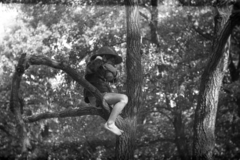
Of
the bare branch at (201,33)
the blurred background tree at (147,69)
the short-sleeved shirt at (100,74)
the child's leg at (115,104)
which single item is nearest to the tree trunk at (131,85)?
the child's leg at (115,104)

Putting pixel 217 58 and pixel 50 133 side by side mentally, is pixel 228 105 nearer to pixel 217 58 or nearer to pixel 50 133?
pixel 217 58

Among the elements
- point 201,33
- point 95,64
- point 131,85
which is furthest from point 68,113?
point 201,33

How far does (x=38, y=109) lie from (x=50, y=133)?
3.16m

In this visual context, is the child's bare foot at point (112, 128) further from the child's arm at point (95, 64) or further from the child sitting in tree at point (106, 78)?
the child's arm at point (95, 64)

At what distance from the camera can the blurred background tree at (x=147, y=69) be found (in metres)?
11.4

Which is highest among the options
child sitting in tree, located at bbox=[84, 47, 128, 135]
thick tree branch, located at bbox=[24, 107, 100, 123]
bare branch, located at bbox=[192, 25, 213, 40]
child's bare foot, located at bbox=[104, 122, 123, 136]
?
bare branch, located at bbox=[192, 25, 213, 40]

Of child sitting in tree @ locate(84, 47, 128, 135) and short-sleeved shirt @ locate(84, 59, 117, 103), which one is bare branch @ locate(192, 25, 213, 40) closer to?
child sitting in tree @ locate(84, 47, 128, 135)

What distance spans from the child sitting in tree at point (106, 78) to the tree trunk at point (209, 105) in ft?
5.56

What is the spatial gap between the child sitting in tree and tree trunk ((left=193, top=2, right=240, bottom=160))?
5.56 feet

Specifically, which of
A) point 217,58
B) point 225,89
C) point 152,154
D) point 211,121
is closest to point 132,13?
point 217,58

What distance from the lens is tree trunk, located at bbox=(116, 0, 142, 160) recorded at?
16.8ft

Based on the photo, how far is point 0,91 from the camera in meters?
14.9

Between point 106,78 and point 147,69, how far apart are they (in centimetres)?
638

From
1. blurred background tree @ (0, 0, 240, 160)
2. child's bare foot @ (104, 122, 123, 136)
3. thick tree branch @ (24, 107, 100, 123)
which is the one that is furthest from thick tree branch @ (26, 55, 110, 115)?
blurred background tree @ (0, 0, 240, 160)
